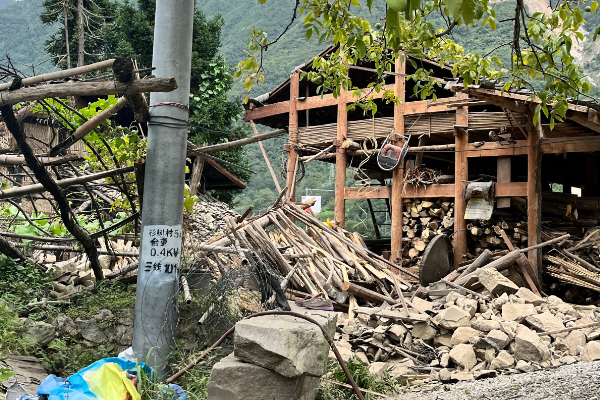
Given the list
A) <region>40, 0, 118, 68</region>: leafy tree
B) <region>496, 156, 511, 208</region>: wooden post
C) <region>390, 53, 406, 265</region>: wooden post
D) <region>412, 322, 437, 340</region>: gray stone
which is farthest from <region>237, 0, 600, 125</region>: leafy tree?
<region>40, 0, 118, 68</region>: leafy tree

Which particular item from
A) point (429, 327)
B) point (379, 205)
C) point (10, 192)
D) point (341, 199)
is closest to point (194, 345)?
point (10, 192)

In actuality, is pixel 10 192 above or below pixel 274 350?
above

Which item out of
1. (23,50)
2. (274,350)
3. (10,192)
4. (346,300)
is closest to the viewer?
(274,350)

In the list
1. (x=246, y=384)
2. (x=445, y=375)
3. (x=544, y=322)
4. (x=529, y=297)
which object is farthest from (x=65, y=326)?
(x=529, y=297)

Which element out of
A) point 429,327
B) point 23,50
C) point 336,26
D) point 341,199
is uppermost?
point 23,50

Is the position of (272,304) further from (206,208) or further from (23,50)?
(23,50)

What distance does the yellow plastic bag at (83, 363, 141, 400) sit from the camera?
12.2ft

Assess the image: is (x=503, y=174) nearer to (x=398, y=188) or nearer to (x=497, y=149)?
(x=497, y=149)

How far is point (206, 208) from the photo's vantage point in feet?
52.9

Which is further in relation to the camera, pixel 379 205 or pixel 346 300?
pixel 379 205

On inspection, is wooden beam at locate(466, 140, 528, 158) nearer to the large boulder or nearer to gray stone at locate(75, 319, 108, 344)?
the large boulder

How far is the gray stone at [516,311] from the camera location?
7.39 metres

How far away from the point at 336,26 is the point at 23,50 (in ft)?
151

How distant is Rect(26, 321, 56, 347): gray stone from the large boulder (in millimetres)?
5248
